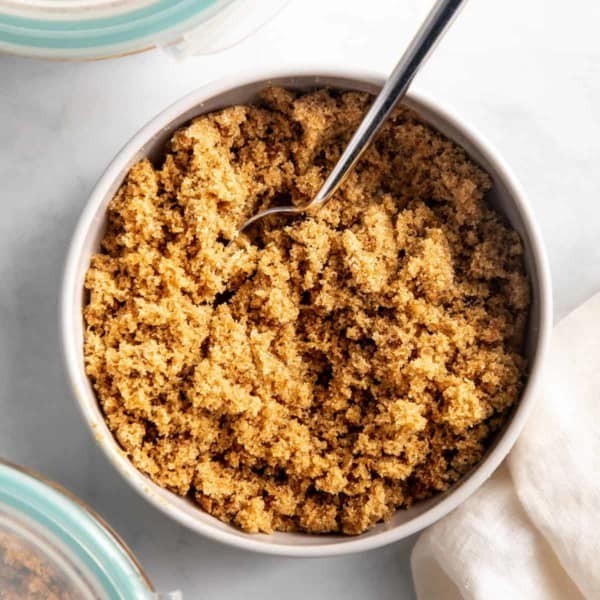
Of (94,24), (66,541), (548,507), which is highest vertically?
(94,24)

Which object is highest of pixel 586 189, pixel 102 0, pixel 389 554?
pixel 102 0

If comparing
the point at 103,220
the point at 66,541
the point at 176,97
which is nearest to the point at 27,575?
the point at 66,541

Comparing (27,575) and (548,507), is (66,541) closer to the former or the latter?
(27,575)

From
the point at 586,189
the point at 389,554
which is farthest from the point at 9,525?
the point at 586,189

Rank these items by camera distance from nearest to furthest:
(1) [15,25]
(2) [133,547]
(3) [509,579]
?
1. (1) [15,25]
2. (3) [509,579]
3. (2) [133,547]

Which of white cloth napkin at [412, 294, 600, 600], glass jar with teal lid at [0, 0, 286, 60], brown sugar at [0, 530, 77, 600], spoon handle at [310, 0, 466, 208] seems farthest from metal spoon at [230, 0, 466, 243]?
brown sugar at [0, 530, 77, 600]

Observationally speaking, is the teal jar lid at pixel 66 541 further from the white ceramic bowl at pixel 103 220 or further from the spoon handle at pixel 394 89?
the spoon handle at pixel 394 89

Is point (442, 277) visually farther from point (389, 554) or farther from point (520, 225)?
point (389, 554)
